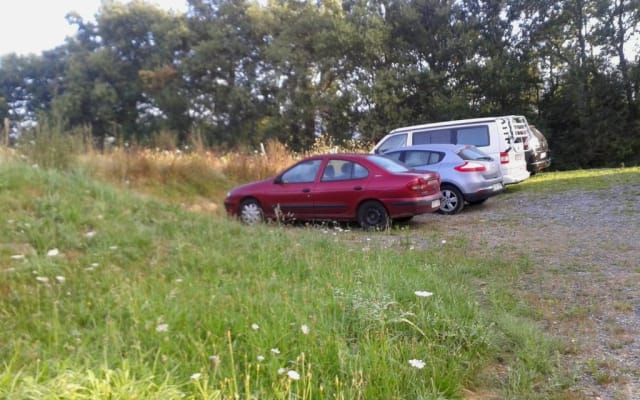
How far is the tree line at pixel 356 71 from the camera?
22531 mm

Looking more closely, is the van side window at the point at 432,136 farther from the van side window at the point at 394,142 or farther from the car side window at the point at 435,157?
the car side window at the point at 435,157

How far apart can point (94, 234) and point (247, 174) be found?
9917mm

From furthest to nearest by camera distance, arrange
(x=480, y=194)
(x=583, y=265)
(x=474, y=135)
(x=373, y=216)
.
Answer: (x=474, y=135), (x=480, y=194), (x=373, y=216), (x=583, y=265)

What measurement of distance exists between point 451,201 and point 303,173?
3.35 metres

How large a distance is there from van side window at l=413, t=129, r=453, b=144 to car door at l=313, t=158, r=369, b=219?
4.55 m

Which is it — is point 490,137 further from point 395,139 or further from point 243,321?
point 243,321

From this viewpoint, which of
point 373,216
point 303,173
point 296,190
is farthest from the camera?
point 303,173

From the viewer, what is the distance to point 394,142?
1377 centimetres

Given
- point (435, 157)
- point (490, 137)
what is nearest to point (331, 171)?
point (435, 157)

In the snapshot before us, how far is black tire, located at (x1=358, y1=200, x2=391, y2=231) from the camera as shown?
29.2 ft

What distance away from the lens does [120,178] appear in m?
12.3

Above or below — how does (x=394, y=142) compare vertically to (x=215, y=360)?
above

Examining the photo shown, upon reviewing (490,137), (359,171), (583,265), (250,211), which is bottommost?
(583,265)

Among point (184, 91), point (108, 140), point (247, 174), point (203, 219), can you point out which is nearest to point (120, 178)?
point (108, 140)
